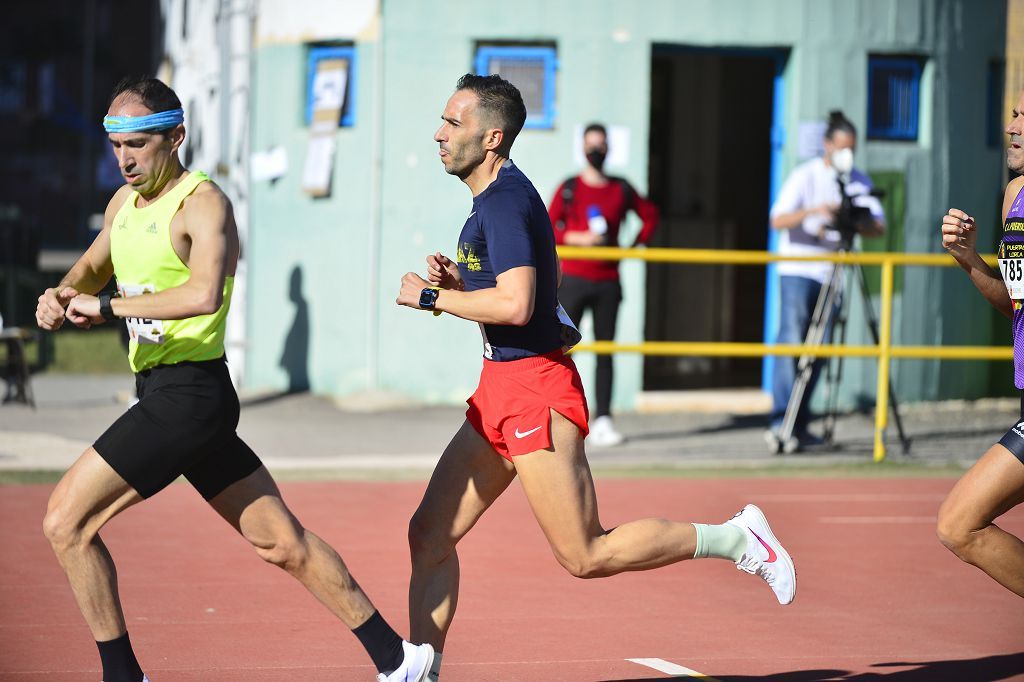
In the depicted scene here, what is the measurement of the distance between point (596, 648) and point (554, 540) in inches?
53.5

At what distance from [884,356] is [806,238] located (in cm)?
113

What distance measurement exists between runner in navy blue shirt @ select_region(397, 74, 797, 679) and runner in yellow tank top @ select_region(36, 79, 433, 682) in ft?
1.39

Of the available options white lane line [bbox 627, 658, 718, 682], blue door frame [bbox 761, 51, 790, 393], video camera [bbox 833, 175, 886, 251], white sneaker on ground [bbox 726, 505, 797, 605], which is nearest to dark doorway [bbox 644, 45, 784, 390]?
blue door frame [bbox 761, 51, 790, 393]

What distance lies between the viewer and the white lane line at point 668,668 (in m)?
6.05

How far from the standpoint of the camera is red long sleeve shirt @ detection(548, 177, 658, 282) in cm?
1230

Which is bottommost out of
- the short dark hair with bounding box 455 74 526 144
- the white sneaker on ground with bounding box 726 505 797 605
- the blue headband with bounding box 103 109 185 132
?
the white sneaker on ground with bounding box 726 505 797 605

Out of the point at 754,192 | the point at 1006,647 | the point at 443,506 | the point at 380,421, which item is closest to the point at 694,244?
the point at 754,192

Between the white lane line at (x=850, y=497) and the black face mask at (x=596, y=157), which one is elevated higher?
the black face mask at (x=596, y=157)

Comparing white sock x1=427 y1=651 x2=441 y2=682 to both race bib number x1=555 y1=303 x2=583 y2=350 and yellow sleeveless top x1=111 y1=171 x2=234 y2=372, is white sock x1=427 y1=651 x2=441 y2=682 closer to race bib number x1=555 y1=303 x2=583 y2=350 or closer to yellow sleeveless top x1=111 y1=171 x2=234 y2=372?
race bib number x1=555 y1=303 x2=583 y2=350

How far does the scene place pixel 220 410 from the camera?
17.5 feet

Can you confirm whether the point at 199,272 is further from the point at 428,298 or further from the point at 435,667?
the point at 435,667

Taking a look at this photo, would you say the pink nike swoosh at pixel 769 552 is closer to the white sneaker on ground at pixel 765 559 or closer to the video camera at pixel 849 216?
the white sneaker on ground at pixel 765 559

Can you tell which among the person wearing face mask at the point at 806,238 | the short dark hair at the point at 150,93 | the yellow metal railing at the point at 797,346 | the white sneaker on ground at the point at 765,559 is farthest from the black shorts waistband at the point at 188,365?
the person wearing face mask at the point at 806,238

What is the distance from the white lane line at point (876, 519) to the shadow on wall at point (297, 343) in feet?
21.6
